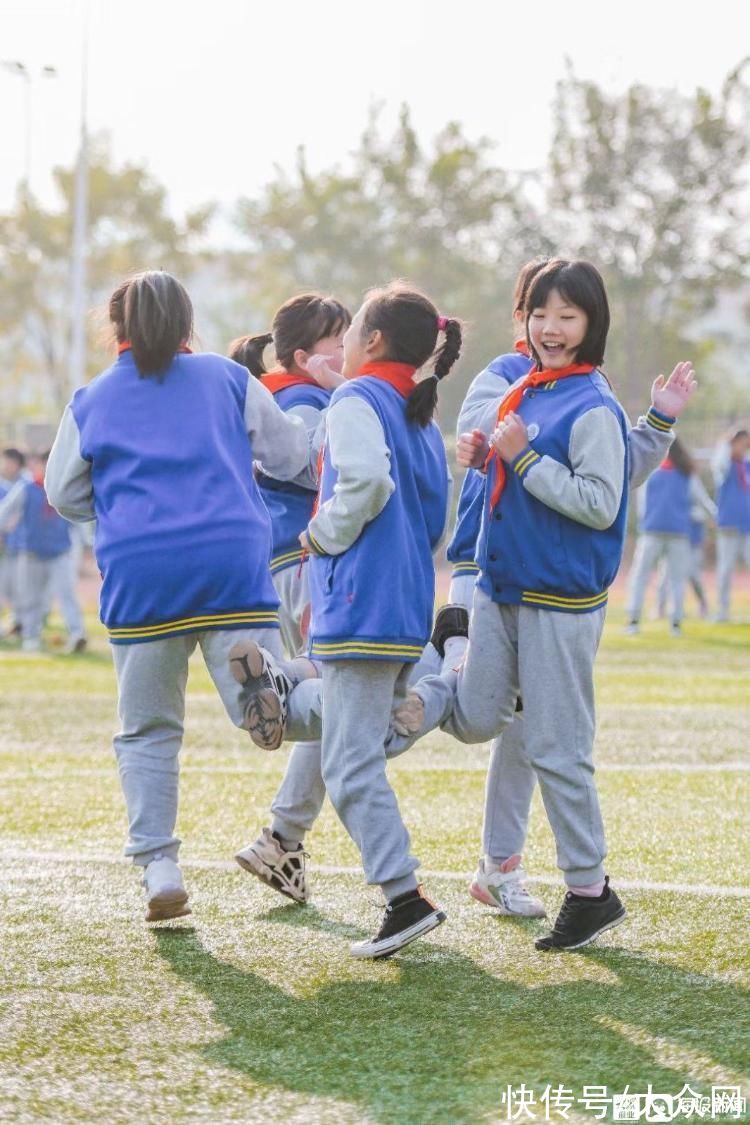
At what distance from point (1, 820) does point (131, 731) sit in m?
1.86

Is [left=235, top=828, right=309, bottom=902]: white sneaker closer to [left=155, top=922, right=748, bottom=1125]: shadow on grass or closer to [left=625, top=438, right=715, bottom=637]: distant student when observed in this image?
[left=155, top=922, right=748, bottom=1125]: shadow on grass

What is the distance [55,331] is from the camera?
4734 centimetres

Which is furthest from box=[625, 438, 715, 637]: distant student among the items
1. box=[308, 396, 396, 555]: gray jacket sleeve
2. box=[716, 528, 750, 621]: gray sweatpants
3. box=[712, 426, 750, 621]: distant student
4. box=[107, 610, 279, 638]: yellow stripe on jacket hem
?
box=[308, 396, 396, 555]: gray jacket sleeve

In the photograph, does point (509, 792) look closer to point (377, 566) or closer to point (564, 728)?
point (564, 728)

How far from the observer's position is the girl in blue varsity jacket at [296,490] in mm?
5180

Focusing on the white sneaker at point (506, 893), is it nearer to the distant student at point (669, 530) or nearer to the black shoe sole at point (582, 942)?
the black shoe sole at point (582, 942)

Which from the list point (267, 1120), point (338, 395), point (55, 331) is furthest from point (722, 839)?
point (55, 331)

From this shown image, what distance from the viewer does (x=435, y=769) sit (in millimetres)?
7891

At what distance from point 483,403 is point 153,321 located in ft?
3.03

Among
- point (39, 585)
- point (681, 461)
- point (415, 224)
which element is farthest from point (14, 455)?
point (415, 224)

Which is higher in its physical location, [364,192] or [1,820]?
[364,192]

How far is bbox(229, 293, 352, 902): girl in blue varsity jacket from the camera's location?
5180 millimetres

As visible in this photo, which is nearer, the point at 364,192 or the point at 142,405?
the point at 142,405

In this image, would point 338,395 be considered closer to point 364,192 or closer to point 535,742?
point 535,742
